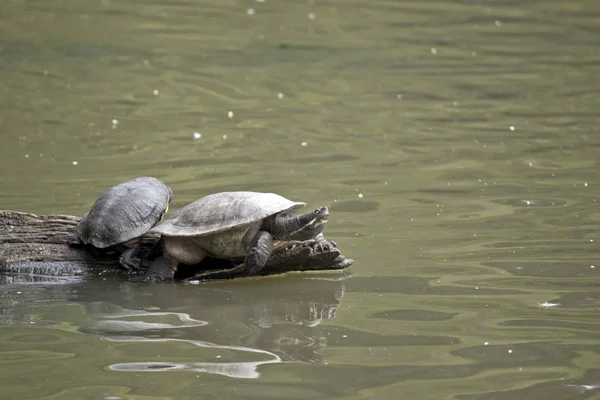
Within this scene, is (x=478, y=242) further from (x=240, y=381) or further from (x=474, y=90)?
(x=474, y=90)

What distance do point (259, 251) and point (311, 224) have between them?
1.41 feet

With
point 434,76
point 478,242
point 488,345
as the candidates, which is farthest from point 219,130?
point 488,345

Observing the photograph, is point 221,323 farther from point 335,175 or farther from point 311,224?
point 335,175

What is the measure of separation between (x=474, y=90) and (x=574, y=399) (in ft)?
30.6

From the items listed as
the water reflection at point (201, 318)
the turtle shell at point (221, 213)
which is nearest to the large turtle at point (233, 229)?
the turtle shell at point (221, 213)

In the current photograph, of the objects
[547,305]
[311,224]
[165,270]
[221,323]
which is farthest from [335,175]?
[221,323]

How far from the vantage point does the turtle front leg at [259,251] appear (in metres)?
6.78

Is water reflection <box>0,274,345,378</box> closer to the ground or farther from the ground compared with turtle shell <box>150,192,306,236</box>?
closer to the ground

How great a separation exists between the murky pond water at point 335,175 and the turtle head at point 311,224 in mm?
372

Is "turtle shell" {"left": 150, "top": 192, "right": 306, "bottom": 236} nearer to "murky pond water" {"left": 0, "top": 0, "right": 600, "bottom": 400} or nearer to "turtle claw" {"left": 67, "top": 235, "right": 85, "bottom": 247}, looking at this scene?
"murky pond water" {"left": 0, "top": 0, "right": 600, "bottom": 400}

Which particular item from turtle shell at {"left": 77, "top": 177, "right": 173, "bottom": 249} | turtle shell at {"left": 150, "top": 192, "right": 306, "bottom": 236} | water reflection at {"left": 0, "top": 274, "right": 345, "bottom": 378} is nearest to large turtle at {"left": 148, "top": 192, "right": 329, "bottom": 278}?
turtle shell at {"left": 150, "top": 192, "right": 306, "bottom": 236}

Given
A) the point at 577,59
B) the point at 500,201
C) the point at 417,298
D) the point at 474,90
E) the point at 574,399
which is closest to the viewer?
the point at 574,399

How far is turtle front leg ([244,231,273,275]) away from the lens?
6.78 metres

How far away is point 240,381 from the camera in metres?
5.32
